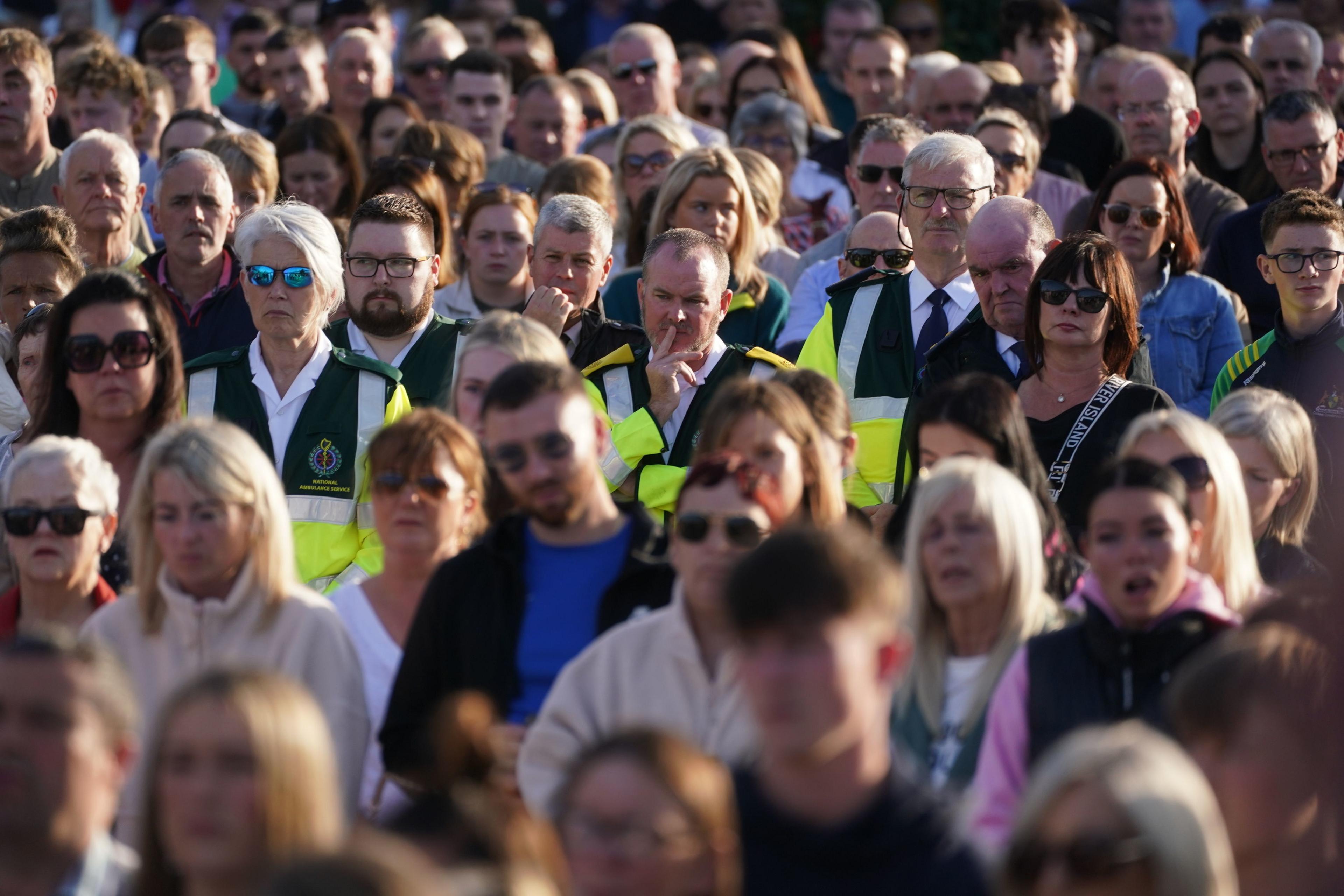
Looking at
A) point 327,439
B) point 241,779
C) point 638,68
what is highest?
point 638,68

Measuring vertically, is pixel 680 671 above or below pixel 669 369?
below

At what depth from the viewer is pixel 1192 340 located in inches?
280

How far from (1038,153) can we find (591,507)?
441 cm

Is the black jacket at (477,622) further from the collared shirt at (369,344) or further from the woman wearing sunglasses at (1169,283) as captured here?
the woman wearing sunglasses at (1169,283)

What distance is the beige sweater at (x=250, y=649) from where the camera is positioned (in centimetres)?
450

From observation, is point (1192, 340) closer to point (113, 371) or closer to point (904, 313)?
point (904, 313)

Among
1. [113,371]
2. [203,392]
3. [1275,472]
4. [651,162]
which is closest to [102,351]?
[113,371]

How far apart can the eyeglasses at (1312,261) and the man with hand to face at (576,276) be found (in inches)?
90.2

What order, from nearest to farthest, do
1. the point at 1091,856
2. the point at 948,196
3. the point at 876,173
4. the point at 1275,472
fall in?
1. the point at 1091,856
2. the point at 1275,472
3. the point at 948,196
4. the point at 876,173

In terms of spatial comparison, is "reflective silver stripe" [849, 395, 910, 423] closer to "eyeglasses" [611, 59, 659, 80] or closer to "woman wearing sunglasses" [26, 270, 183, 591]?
"woman wearing sunglasses" [26, 270, 183, 591]

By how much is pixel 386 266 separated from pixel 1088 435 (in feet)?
8.27

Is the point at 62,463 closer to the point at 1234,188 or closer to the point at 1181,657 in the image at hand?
the point at 1181,657

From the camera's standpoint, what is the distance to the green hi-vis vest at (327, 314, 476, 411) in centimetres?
664

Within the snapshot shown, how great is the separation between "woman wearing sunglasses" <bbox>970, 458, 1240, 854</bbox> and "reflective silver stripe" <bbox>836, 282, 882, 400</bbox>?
7.43ft
